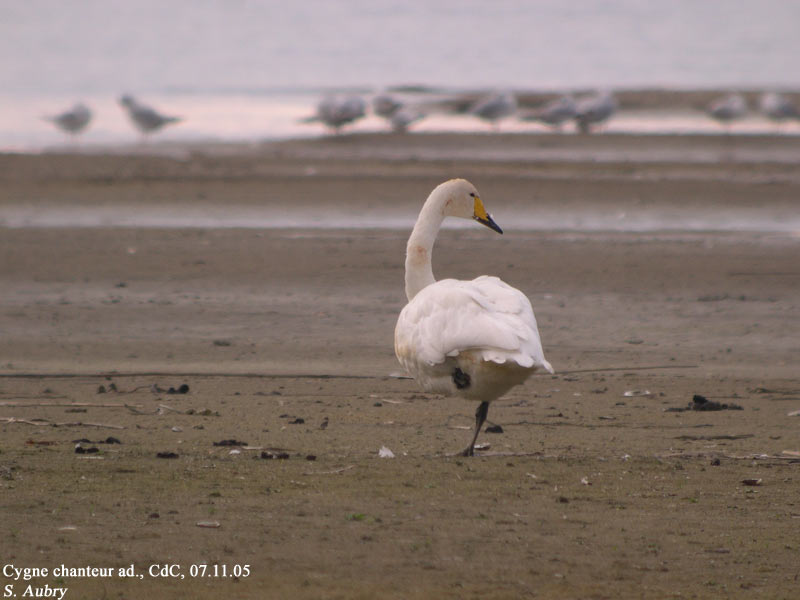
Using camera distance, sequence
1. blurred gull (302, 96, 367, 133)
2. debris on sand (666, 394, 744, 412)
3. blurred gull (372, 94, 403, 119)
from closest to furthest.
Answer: debris on sand (666, 394, 744, 412) → blurred gull (302, 96, 367, 133) → blurred gull (372, 94, 403, 119)

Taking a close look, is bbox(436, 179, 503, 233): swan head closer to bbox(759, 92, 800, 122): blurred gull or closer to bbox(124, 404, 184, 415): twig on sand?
bbox(124, 404, 184, 415): twig on sand

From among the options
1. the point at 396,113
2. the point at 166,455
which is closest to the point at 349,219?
the point at 166,455

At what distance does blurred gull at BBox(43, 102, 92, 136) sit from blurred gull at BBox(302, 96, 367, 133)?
200 inches

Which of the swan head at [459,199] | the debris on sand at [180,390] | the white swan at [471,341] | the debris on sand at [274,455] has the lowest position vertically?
the debris on sand at [274,455]

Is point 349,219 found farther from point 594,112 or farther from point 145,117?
point 594,112

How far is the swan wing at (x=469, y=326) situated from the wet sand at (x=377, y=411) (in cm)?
59

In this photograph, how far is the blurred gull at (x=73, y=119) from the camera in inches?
1109

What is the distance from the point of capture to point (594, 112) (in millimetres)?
30266

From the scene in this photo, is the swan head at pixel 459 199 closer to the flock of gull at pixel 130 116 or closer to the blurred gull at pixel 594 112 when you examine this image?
the flock of gull at pixel 130 116

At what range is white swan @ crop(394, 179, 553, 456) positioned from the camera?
6883 mm

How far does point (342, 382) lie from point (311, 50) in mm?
50076

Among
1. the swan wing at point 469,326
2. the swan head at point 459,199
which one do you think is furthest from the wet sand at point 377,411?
the swan head at point 459,199

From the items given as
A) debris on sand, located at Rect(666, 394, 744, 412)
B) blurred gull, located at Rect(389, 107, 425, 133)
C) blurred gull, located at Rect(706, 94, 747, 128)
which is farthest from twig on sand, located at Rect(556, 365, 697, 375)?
blurred gull, located at Rect(706, 94, 747, 128)

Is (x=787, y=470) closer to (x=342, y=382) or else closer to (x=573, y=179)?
(x=342, y=382)
